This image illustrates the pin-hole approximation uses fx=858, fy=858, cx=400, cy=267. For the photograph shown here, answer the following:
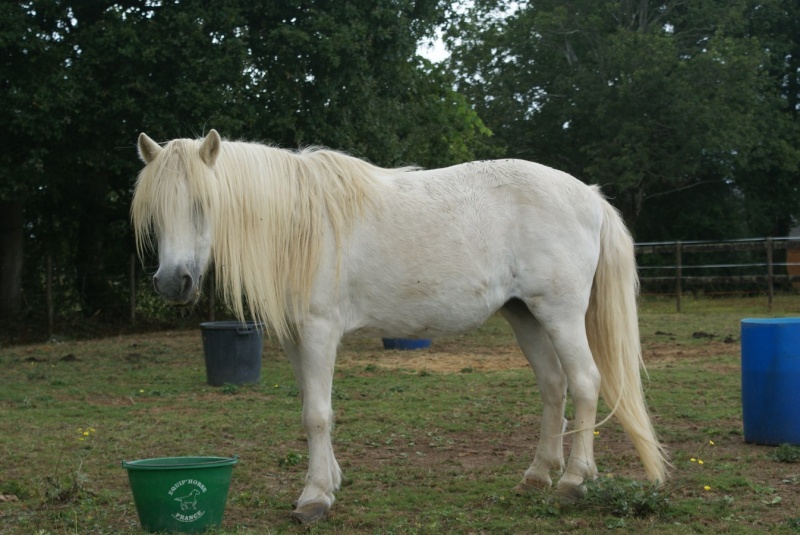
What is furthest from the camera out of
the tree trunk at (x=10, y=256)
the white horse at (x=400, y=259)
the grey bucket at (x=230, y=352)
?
the tree trunk at (x=10, y=256)

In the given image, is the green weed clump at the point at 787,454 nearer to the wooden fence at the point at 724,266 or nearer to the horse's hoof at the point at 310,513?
the horse's hoof at the point at 310,513

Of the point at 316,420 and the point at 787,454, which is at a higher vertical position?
the point at 316,420

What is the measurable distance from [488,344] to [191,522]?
392 inches

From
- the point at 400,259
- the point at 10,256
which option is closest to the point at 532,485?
the point at 400,259

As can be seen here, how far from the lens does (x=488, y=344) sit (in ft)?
45.0

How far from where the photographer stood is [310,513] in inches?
175

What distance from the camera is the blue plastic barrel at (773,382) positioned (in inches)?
236

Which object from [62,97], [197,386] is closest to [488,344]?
[197,386]

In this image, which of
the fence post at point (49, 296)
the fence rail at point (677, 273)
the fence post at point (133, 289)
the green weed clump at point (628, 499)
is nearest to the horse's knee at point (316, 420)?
the green weed clump at point (628, 499)

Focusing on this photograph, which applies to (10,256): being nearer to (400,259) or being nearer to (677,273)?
(400,259)

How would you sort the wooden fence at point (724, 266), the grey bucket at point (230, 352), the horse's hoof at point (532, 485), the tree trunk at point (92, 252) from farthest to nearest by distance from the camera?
the wooden fence at point (724, 266)
the tree trunk at point (92, 252)
the grey bucket at point (230, 352)
the horse's hoof at point (532, 485)

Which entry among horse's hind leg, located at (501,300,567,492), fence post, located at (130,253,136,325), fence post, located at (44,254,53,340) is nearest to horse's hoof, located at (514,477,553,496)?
horse's hind leg, located at (501,300,567,492)

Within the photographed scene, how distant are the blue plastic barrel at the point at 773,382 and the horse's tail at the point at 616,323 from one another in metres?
1.19

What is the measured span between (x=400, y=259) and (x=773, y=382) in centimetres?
A: 303
